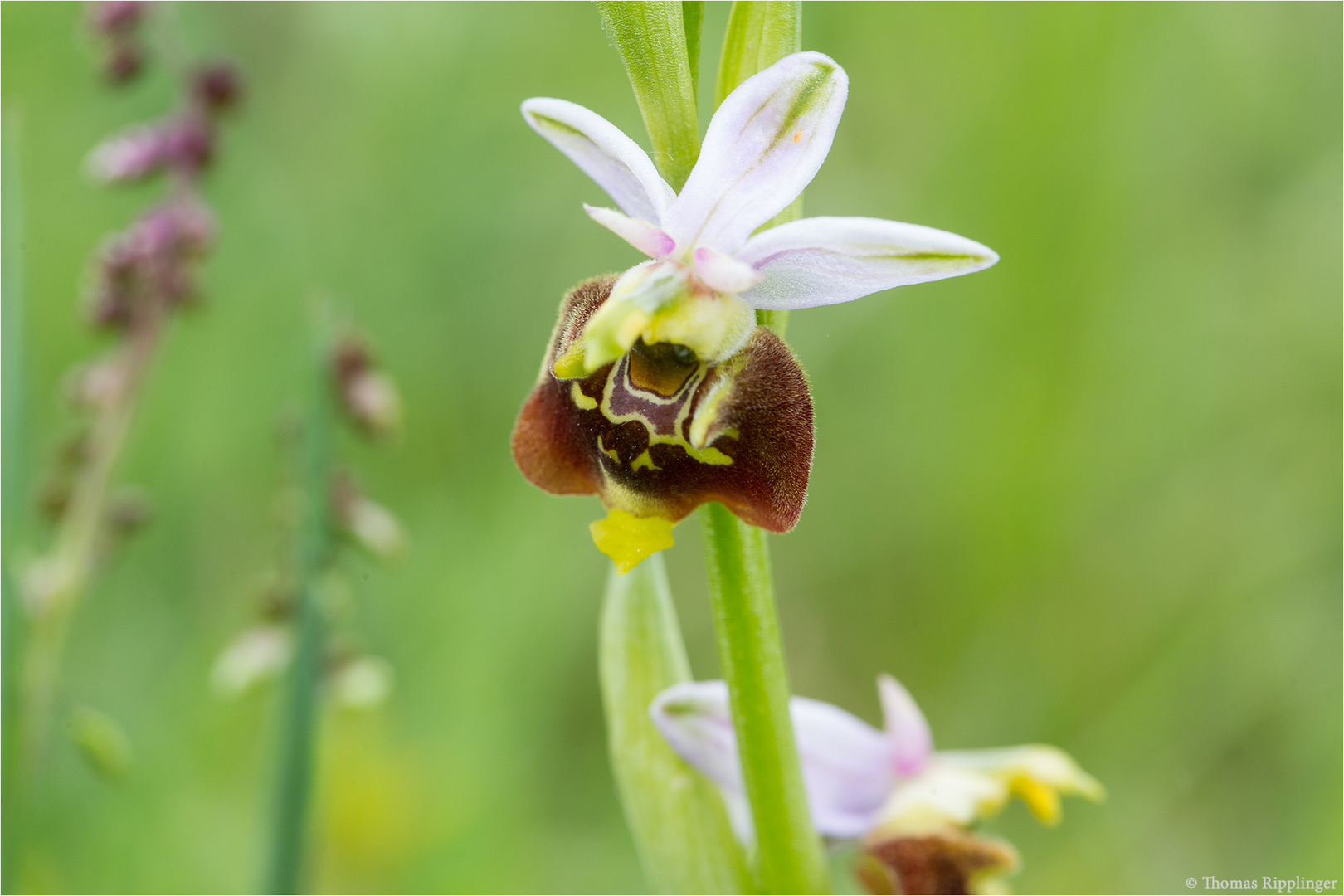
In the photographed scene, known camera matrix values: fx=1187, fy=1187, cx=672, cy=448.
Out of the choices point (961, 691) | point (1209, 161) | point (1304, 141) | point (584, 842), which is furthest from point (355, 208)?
point (1304, 141)

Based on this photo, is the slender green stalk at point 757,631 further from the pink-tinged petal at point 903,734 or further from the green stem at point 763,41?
the pink-tinged petal at point 903,734

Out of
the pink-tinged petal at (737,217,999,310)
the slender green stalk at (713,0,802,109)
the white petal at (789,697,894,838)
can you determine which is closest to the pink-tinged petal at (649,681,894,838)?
the white petal at (789,697,894,838)

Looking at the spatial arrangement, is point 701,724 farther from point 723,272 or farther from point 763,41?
point 763,41

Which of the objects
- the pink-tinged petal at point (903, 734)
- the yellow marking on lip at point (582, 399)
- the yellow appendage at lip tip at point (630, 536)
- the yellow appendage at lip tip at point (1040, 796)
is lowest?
the yellow appendage at lip tip at point (1040, 796)

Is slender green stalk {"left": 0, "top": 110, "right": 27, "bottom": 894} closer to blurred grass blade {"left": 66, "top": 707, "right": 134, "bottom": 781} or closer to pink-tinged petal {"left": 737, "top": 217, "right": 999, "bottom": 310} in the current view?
blurred grass blade {"left": 66, "top": 707, "right": 134, "bottom": 781}

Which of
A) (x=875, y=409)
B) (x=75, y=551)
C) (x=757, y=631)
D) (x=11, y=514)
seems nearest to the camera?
Result: (x=757, y=631)
